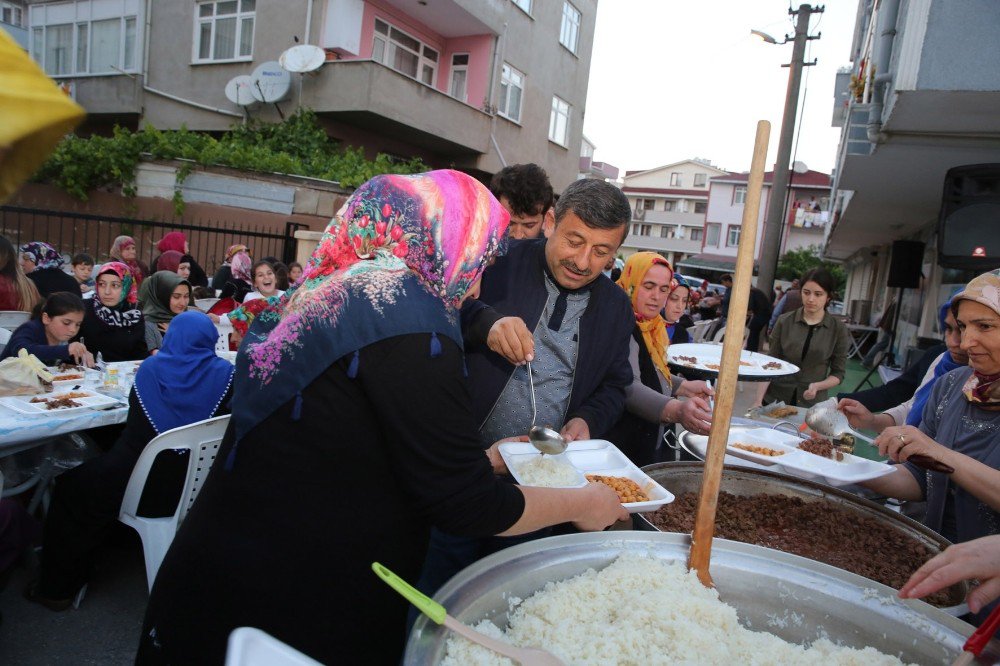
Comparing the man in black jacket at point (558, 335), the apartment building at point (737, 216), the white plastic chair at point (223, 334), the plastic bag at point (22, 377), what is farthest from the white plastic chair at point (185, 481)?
the apartment building at point (737, 216)

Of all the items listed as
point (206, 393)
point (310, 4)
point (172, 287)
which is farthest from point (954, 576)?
point (310, 4)

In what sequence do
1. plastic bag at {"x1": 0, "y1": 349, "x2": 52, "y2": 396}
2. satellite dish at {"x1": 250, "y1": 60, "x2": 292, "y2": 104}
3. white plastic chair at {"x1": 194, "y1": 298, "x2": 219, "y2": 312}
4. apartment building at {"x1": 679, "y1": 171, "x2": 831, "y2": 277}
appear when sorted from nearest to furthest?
plastic bag at {"x1": 0, "y1": 349, "x2": 52, "y2": 396} → white plastic chair at {"x1": 194, "y1": 298, "x2": 219, "y2": 312} → satellite dish at {"x1": 250, "y1": 60, "x2": 292, "y2": 104} → apartment building at {"x1": 679, "y1": 171, "x2": 831, "y2": 277}

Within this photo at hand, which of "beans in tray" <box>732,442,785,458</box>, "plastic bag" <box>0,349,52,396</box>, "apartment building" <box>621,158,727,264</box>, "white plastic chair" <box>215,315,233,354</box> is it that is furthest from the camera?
"apartment building" <box>621,158,727,264</box>

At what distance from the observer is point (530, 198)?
327 centimetres

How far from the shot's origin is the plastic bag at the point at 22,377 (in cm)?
359

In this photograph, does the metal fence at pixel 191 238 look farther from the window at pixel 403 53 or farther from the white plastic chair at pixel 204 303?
the window at pixel 403 53

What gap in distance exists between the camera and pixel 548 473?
1.89 meters

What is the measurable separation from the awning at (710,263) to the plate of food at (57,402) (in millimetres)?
43851

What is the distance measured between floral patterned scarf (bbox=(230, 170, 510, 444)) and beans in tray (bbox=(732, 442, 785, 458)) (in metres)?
1.64

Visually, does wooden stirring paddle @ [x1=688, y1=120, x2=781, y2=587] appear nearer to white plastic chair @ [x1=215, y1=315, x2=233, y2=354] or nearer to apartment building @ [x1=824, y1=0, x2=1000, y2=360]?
apartment building @ [x1=824, y1=0, x2=1000, y2=360]

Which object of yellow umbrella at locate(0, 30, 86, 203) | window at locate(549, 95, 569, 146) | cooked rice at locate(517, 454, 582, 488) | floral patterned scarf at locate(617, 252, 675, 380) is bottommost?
cooked rice at locate(517, 454, 582, 488)

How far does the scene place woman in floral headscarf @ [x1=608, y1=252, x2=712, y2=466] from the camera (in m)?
2.60

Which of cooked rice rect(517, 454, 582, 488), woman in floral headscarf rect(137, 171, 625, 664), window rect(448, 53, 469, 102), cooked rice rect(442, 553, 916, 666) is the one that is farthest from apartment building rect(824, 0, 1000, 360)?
window rect(448, 53, 469, 102)

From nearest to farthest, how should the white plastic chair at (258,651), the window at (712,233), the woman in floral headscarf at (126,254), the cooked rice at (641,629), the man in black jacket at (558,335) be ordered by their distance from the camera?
the white plastic chair at (258,651) → the cooked rice at (641,629) → the man in black jacket at (558,335) → the woman in floral headscarf at (126,254) → the window at (712,233)
